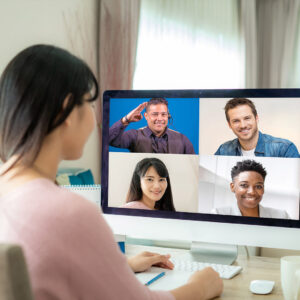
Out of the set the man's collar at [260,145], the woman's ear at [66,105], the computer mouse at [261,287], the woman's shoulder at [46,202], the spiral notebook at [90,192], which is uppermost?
the woman's ear at [66,105]

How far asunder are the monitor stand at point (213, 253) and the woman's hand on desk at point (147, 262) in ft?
0.41

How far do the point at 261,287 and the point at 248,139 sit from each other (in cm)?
39

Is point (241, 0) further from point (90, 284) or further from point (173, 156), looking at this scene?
point (90, 284)

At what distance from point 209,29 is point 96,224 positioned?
3456 mm

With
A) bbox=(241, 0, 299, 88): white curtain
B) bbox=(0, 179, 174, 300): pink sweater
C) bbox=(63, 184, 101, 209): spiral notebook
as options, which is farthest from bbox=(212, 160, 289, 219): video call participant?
bbox=(241, 0, 299, 88): white curtain

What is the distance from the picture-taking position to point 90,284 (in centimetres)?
69

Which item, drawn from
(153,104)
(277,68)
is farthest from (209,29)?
(153,104)

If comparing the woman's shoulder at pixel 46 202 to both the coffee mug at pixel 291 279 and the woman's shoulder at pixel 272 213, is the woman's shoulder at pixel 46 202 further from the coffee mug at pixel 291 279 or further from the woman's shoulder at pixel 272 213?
the woman's shoulder at pixel 272 213

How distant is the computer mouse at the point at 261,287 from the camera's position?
1.05 metres

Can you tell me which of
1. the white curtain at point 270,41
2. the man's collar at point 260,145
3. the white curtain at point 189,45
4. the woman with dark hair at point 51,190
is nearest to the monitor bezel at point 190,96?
the man's collar at point 260,145

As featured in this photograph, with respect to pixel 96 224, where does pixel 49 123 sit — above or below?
above

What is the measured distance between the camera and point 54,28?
2953mm

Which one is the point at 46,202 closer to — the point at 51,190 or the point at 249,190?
the point at 51,190

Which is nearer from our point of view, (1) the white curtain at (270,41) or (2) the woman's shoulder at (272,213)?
(2) the woman's shoulder at (272,213)
